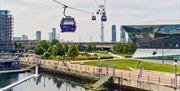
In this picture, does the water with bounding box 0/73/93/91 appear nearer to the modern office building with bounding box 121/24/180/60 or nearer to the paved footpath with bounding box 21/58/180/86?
the paved footpath with bounding box 21/58/180/86

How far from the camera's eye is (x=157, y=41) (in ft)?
429

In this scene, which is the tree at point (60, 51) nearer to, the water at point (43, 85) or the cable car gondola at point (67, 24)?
the water at point (43, 85)

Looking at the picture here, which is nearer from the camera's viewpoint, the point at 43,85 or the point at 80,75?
the point at 43,85

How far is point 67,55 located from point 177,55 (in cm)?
3220

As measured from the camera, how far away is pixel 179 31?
127625mm

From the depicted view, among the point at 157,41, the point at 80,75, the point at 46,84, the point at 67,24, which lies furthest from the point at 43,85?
the point at 157,41

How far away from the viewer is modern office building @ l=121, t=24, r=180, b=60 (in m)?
128

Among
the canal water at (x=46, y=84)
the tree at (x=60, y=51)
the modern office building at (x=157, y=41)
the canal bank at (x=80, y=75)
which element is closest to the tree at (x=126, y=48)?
the modern office building at (x=157, y=41)

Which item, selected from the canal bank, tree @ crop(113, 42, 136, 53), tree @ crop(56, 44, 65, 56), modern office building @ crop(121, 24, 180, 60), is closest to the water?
the canal bank

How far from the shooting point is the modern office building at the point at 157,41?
420 feet

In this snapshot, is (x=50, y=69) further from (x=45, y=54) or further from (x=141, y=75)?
(x=141, y=75)

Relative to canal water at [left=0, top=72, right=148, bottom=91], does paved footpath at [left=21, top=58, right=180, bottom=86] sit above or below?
above

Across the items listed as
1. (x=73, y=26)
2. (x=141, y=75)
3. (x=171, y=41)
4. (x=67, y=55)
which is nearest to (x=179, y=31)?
(x=171, y=41)

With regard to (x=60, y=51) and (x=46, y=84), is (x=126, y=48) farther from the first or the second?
(x=46, y=84)
